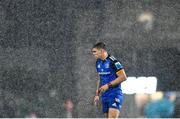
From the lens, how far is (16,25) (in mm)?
13836

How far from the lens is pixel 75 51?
1374 centimetres

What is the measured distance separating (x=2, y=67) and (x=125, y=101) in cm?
263

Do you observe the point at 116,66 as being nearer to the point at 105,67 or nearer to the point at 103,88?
the point at 105,67

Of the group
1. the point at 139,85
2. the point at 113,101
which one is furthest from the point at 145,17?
the point at 113,101

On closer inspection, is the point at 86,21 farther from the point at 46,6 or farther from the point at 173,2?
the point at 173,2

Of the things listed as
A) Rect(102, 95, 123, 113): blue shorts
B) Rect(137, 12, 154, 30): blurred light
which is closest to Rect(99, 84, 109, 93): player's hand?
Rect(102, 95, 123, 113): blue shorts

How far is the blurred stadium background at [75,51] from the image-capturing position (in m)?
13.6

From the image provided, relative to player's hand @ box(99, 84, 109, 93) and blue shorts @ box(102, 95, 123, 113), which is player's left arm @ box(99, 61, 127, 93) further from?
blue shorts @ box(102, 95, 123, 113)

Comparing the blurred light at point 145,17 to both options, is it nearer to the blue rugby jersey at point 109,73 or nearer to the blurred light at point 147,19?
the blurred light at point 147,19

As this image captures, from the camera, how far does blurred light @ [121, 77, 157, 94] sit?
13.5 meters

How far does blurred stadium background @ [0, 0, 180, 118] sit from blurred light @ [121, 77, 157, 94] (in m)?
0.02

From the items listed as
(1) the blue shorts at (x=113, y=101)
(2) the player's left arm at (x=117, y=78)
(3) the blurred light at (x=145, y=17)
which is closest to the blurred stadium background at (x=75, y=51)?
(3) the blurred light at (x=145, y=17)

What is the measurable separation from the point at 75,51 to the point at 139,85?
4.87 feet

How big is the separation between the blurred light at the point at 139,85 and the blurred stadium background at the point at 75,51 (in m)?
0.02
